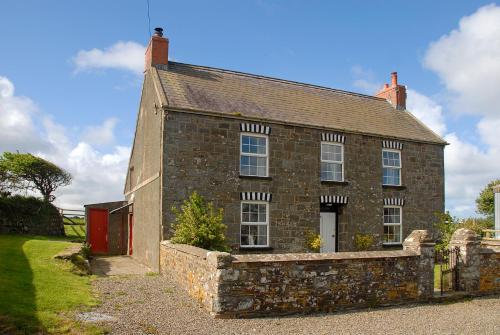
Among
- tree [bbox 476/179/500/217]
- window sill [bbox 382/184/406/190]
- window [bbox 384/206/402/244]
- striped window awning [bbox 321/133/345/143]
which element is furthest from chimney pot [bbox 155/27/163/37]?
tree [bbox 476/179/500/217]

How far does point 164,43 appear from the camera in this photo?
17.9 m

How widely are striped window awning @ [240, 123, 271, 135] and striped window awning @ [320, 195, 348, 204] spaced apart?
11.3 feet

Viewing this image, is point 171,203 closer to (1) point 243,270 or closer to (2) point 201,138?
(2) point 201,138

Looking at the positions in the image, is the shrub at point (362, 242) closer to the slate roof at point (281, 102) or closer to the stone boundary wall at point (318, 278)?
the slate roof at point (281, 102)

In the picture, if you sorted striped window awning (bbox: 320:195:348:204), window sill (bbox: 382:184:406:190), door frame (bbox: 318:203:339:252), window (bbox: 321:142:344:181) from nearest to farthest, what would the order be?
striped window awning (bbox: 320:195:348:204) → door frame (bbox: 318:203:339:252) → window (bbox: 321:142:344:181) → window sill (bbox: 382:184:406:190)

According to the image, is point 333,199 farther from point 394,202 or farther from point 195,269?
point 195,269

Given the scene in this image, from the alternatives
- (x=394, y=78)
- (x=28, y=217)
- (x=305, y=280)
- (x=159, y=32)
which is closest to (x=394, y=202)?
(x=394, y=78)

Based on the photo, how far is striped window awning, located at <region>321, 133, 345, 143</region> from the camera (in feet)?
58.7

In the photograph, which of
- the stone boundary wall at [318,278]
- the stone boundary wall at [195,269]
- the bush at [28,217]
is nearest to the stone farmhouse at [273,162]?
the stone boundary wall at [195,269]

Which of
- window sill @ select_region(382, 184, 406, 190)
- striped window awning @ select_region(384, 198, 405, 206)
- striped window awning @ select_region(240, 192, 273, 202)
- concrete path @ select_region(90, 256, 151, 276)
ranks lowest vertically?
concrete path @ select_region(90, 256, 151, 276)

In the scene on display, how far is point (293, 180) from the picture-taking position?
17.0 m

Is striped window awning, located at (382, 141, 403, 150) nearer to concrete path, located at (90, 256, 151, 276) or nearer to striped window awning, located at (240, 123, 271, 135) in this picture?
striped window awning, located at (240, 123, 271, 135)

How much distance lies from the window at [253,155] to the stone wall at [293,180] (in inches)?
11.3

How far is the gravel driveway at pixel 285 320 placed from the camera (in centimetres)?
824
